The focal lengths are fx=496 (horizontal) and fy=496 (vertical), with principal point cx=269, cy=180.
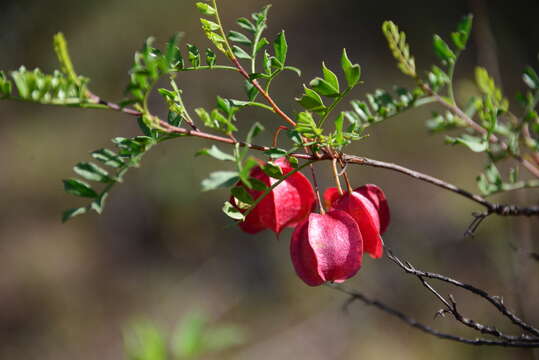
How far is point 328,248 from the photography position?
72cm

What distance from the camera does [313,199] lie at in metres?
0.83

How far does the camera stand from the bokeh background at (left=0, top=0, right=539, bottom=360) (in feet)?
8.63

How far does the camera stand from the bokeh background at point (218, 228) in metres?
2.63

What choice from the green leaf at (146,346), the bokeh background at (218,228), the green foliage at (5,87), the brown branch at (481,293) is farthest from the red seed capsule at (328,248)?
the bokeh background at (218,228)

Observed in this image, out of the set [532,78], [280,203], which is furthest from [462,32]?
[280,203]

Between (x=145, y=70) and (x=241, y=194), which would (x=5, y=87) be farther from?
(x=241, y=194)

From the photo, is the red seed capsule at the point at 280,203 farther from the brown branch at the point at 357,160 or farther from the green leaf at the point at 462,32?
the green leaf at the point at 462,32

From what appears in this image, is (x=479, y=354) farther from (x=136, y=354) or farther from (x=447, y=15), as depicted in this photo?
(x=447, y=15)

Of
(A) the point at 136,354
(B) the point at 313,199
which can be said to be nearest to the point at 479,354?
(A) the point at 136,354

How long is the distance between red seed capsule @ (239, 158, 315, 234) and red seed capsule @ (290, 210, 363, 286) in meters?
0.05

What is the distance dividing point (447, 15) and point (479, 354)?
2.10 meters

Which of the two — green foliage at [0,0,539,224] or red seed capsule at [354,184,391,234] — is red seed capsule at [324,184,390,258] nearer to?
red seed capsule at [354,184,391,234]

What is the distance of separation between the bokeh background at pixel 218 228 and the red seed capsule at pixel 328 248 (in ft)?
5.41

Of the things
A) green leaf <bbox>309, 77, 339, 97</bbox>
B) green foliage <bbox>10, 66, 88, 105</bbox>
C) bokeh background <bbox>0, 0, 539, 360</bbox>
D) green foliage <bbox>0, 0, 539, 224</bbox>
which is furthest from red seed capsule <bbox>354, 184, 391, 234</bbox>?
bokeh background <bbox>0, 0, 539, 360</bbox>
